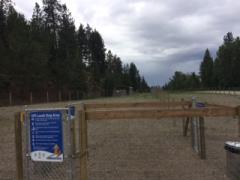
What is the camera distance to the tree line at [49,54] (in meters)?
53.2

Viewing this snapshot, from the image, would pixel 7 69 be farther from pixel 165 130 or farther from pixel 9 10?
pixel 165 130

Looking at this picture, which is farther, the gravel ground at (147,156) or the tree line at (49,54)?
the tree line at (49,54)

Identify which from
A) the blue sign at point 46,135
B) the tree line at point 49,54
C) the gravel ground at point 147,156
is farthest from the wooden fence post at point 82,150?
the tree line at point 49,54

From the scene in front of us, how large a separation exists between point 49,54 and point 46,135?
6806 centimetres

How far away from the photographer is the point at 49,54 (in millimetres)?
72125

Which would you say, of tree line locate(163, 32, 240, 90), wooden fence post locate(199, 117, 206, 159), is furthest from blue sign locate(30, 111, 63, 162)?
tree line locate(163, 32, 240, 90)

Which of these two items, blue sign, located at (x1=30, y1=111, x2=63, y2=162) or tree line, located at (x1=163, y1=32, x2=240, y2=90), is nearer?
blue sign, located at (x1=30, y1=111, x2=63, y2=162)

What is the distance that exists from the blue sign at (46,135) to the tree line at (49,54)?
26.7m

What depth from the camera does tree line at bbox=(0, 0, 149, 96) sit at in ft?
175

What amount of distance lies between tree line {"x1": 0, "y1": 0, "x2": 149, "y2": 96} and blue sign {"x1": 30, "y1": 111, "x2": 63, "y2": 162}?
26.7m

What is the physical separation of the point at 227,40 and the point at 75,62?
7811 centimetres

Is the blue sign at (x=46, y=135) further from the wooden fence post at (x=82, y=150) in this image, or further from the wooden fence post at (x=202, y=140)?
the wooden fence post at (x=202, y=140)

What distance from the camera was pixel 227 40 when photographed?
142m

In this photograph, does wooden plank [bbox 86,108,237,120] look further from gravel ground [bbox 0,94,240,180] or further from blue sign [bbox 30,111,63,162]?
gravel ground [bbox 0,94,240,180]
